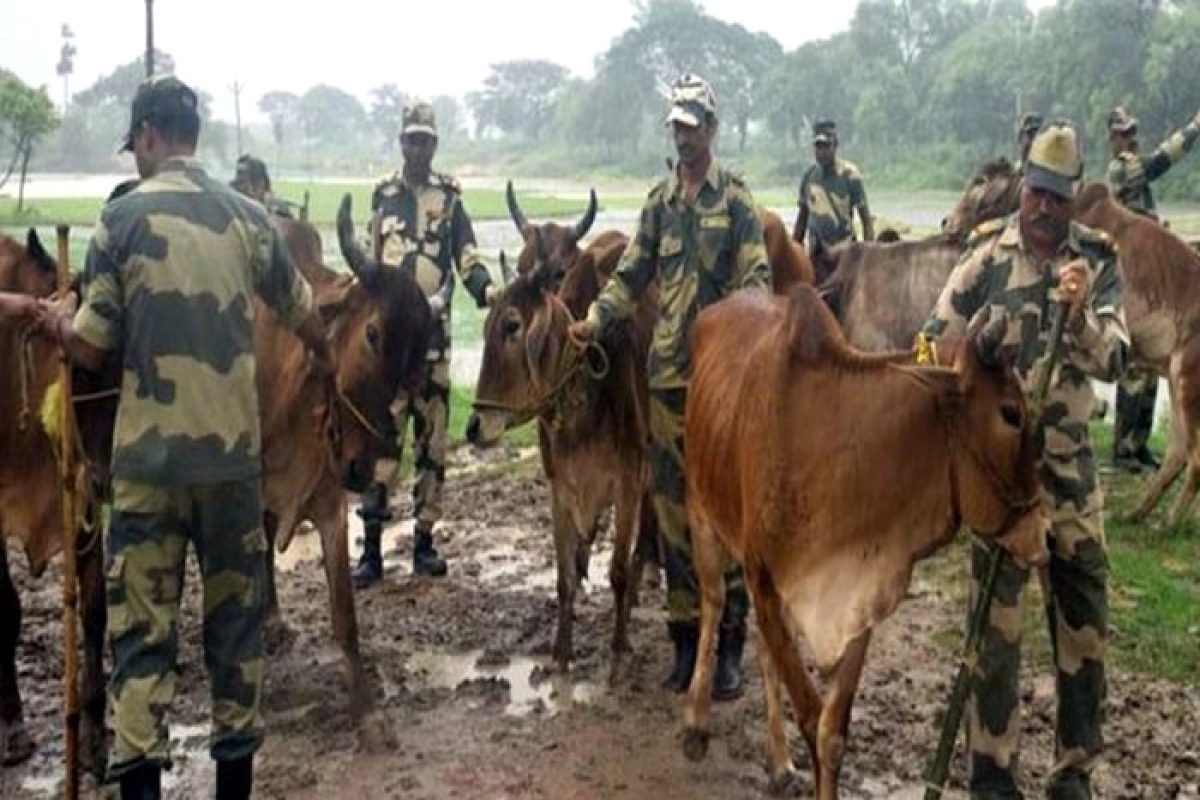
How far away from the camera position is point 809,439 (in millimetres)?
4363

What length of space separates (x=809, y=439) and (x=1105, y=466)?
6469 millimetres

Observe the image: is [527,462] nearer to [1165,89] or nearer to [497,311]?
[497,311]

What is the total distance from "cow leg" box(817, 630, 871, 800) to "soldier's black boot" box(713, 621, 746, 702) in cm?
157

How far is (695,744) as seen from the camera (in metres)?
5.55

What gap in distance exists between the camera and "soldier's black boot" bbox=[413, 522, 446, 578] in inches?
306

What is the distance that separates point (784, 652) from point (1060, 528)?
100 centimetres

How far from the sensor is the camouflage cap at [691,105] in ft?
19.1

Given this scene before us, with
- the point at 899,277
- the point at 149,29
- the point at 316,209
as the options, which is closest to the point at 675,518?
the point at 899,277

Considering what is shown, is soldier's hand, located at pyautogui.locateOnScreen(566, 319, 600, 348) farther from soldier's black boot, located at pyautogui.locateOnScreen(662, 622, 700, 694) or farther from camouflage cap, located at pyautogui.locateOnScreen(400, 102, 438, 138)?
camouflage cap, located at pyautogui.locateOnScreen(400, 102, 438, 138)

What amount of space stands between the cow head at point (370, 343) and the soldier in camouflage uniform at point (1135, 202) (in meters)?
5.86

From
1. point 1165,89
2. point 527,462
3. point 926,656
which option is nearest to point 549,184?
point 1165,89

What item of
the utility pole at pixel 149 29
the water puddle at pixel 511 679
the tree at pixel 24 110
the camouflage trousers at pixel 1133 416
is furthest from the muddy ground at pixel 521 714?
the tree at pixel 24 110

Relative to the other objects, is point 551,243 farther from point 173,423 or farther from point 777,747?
point 173,423

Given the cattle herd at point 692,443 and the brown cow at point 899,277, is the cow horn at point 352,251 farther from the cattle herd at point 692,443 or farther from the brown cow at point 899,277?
the brown cow at point 899,277
